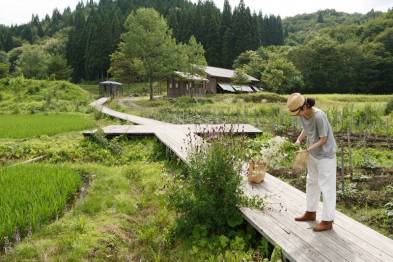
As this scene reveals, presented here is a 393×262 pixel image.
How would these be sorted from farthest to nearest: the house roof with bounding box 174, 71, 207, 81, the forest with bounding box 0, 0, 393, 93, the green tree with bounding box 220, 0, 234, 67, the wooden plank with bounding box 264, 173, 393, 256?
the green tree with bounding box 220, 0, 234, 67 < the forest with bounding box 0, 0, 393, 93 < the house roof with bounding box 174, 71, 207, 81 < the wooden plank with bounding box 264, 173, 393, 256

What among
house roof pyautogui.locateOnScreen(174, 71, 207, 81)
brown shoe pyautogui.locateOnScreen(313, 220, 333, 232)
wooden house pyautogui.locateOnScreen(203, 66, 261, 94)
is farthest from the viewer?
wooden house pyautogui.locateOnScreen(203, 66, 261, 94)

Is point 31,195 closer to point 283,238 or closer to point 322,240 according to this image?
point 283,238

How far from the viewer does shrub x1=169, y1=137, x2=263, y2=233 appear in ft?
18.1

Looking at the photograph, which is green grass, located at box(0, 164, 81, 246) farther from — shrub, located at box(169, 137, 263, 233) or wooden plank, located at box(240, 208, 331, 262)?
wooden plank, located at box(240, 208, 331, 262)

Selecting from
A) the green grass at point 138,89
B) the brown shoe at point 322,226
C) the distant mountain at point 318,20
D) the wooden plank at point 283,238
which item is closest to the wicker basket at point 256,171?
the wooden plank at point 283,238

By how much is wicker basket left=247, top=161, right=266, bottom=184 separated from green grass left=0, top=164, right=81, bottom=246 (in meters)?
3.15

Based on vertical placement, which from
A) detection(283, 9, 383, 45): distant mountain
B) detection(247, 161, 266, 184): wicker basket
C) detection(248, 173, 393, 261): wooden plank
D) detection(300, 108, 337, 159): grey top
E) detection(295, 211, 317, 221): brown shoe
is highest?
detection(283, 9, 383, 45): distant mountain

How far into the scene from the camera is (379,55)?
60.2 metres

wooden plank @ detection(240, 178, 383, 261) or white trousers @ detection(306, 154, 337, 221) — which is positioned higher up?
white trousers @ detection(306, 154, 337, 221)

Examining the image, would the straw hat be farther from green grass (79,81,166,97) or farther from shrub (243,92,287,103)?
green grass (79,81,166,97)

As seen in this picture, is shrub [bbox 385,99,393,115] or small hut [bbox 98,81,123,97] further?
small hut [bbox 98,81,123,97]

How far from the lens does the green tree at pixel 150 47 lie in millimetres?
42344

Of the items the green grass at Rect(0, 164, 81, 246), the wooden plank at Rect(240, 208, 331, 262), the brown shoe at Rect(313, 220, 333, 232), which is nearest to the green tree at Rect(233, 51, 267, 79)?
the green grass at Rect(0, 164, 81, 246)

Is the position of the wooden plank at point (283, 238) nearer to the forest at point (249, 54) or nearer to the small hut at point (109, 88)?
the small hut at point (109, 88)
